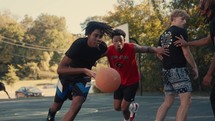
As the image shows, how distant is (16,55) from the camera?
2285 inches

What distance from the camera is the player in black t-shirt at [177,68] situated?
5762 mm

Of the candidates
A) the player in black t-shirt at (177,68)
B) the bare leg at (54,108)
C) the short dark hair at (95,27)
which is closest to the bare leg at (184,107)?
the player in black t-shirt at (177,68)

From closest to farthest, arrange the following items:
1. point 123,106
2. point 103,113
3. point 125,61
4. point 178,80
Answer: point 178,80
point 125,61
point 123,106
point 103,113

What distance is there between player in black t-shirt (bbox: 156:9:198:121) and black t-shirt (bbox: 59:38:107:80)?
3.45 feet

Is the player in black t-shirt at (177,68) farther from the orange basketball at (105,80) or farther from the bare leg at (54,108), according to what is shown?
the bare leg at (54,108)

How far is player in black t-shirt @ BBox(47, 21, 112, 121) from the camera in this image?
536 cm

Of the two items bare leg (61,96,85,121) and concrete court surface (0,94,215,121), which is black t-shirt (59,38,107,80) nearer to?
bare leg (61,96,85,121)

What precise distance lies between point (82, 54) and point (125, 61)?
142cm

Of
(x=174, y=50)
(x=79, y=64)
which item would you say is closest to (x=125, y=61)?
(x=174, y=50)

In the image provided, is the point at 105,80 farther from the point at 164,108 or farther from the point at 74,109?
the point at 164,108

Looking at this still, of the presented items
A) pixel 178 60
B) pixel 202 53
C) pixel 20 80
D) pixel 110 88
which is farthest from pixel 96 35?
pixel 20 80

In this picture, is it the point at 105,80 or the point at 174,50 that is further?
the point at 174,50

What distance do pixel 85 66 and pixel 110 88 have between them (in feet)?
2.39

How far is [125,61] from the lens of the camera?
22.2 ft
